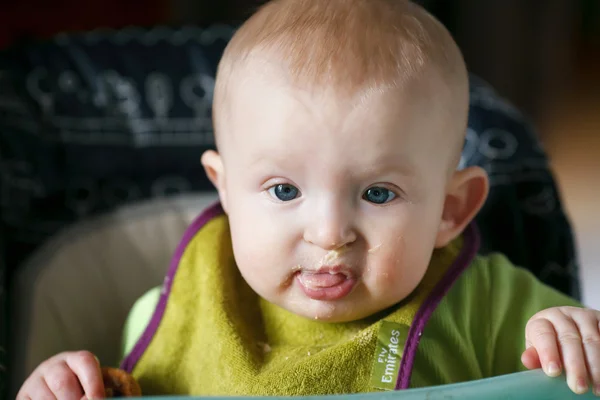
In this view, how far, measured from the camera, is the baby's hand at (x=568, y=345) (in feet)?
1.95

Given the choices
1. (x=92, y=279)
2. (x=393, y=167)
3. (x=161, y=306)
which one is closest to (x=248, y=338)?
(x=161, y=306)

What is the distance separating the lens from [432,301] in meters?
0.77

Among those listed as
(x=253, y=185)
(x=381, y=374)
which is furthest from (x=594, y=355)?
(x=253, y=185)

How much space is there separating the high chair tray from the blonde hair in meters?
0.24

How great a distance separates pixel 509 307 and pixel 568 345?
0.18 meters

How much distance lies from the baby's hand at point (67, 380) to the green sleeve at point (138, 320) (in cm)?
16

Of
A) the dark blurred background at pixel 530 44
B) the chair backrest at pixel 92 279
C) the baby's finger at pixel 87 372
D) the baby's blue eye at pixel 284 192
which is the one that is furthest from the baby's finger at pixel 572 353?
the dark blurred background at pixel 530 44

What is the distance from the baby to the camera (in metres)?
0.65

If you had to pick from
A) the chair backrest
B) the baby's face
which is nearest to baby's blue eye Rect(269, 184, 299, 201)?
the baby's face

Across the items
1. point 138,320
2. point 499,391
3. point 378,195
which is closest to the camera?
point 499,391

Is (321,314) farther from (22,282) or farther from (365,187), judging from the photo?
(22,282)

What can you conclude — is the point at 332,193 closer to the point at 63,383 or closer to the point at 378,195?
the point at 378,195

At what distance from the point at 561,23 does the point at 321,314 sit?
2.07m

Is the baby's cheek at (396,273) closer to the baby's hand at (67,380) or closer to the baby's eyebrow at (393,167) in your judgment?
the baby's eyebrow at (393,167)
